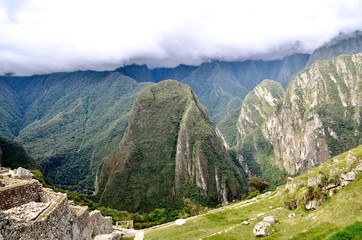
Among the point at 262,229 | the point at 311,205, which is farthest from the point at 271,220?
the point at 311,205

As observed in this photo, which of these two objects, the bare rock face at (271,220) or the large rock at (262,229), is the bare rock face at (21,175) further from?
the bare rock face at (271,220)

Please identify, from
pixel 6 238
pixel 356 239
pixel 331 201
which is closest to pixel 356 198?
pixel 331 201

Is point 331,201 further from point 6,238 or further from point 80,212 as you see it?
point 6,238

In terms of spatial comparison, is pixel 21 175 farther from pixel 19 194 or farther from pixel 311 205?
pixel 311 205

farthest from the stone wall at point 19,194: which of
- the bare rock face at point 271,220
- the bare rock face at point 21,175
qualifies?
the bare rock face at point 271,220

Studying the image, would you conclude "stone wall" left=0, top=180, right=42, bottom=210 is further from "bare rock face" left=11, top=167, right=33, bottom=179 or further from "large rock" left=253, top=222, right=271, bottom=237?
"large rock" left=253, top=222, right=271, bottom=237

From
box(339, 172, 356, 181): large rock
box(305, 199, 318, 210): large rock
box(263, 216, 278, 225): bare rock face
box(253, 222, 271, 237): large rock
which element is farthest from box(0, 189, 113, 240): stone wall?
box(339, 172, 356, 181): large rock

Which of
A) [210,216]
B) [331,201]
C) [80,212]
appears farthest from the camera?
[210,216]

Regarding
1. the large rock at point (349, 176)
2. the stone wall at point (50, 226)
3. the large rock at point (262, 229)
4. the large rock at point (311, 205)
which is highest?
the stone wall at point (50, 226)
